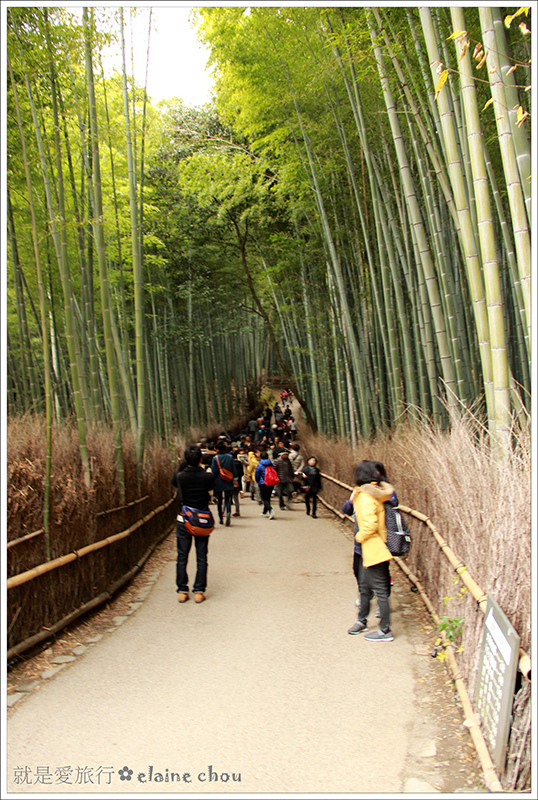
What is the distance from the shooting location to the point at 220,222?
13086mm

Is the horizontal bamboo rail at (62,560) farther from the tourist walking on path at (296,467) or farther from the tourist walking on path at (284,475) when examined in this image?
the tourist walking on path at (296,467)

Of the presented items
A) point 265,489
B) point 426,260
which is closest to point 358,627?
point 426,260

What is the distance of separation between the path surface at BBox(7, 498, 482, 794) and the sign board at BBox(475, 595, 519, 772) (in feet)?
0.84

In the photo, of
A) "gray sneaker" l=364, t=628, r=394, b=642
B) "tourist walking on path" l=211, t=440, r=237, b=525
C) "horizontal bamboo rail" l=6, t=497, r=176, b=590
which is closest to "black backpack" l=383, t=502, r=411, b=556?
"gray sneaker" l=364, t=628, r=394, b=642

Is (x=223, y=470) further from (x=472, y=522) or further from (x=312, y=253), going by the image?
(x=472, y=522)

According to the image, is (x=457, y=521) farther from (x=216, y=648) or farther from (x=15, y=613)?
(x=15, y=613)

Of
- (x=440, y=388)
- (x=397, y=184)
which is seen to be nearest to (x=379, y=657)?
(x=440, y=388)

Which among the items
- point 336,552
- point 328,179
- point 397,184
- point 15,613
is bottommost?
point 336,552

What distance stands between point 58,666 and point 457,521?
2.19 m

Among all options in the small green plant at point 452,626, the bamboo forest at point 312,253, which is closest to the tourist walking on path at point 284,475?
the bamboo forest at point 312,253

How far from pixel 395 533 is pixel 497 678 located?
1.65m

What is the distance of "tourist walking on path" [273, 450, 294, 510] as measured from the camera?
10.2 m

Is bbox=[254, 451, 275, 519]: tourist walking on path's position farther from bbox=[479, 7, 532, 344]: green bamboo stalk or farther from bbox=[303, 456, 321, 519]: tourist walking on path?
bbox=[479, 7, 532, 344]: green bamboo stalk

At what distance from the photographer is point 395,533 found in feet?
12.3
